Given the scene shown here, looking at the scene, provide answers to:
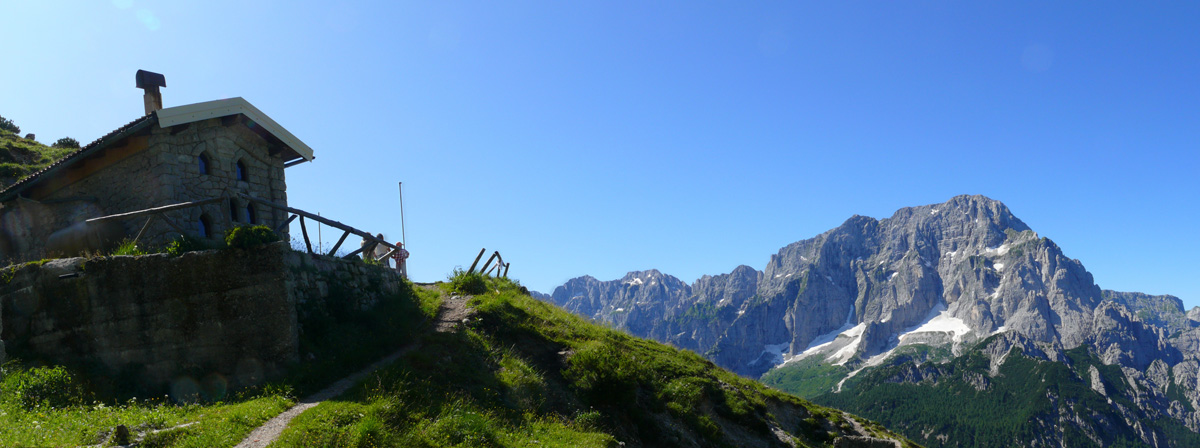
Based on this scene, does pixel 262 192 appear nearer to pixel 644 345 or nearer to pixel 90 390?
pixel 90 390

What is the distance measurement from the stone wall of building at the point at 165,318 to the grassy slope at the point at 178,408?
33.7 inches

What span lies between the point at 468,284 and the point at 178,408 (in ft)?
39.8

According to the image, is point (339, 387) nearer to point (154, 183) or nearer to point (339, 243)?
point (339, 243)

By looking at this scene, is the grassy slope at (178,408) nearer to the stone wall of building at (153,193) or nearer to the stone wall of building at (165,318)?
the stone wall of building at (165,318)

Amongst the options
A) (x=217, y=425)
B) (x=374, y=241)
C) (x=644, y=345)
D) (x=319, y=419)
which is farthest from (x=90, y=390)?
(x=644, y=345)

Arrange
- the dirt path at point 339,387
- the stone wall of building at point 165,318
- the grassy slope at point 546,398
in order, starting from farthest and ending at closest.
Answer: the stone wall of building at point 165,318, the grassy slope at point 546,398, the dirt path at point 339,387

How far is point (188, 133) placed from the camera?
21.2 m

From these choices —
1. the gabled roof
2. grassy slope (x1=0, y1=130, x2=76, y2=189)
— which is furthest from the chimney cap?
grassy slope (x1=0, y1=130, x2=76, y2=189)

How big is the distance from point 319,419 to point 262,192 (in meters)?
14.8

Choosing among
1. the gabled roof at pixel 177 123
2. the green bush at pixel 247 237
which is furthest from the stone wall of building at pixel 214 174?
the green bush at pixel 247 237

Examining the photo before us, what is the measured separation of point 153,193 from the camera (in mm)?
20375

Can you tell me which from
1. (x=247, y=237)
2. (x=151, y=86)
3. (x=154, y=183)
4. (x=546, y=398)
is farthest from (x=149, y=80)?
(x=546, y=398)

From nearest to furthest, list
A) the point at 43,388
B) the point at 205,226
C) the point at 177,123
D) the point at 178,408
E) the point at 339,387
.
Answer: the point at 178,408 → the point at 43,388 → the point at 339,387 → the point at 177,123 → the point at 205,226

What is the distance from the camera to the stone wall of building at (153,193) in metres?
20.3
